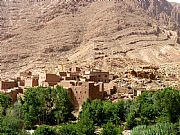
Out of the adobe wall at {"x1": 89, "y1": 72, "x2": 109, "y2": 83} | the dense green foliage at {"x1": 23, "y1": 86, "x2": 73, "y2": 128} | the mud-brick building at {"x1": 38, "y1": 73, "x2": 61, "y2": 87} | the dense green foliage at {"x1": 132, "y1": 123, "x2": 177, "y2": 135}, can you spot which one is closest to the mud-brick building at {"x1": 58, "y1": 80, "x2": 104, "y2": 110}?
the dense green foliage at {"x1": 23, "y1": 86, "x2": 73, "y2": 128}

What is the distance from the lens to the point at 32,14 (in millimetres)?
92938

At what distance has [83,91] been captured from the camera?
36.0 meters

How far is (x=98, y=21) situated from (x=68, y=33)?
646 centimetres

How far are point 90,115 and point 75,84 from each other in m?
4.98

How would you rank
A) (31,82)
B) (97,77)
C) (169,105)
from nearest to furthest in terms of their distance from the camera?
1. (169,105)
2. (31,82)
3. (97,77)

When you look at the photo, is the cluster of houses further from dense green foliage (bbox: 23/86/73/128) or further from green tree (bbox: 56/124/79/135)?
green tree (bbox: 56/124/79/135)

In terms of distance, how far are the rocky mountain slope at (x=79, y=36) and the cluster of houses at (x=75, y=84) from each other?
1798 cm

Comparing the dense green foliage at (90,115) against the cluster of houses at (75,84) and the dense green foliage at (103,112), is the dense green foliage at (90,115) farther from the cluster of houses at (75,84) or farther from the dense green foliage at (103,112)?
the cluster of houses at (75,84)

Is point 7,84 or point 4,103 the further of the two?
point 7,84

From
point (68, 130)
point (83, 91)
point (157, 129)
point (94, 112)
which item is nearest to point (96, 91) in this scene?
point (83, 91)

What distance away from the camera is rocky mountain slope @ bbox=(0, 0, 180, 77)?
7075cm

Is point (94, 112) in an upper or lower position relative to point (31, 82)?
lower

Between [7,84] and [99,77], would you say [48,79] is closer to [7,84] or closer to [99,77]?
[7,84]

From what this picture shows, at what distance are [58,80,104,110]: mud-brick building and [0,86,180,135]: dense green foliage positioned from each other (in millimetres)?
918
